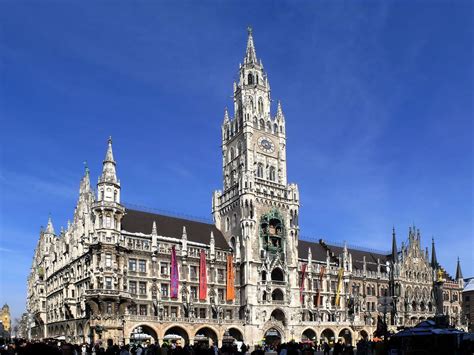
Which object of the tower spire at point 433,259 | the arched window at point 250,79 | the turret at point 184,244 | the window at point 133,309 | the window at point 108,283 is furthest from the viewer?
the tower spire at point 433,259

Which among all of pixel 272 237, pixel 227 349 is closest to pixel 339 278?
pixel 272 237

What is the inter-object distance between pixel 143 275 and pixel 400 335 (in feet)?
144

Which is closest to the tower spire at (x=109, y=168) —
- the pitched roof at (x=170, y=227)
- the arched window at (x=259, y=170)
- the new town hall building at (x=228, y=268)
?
the new town hall building at (x=228, y=268)

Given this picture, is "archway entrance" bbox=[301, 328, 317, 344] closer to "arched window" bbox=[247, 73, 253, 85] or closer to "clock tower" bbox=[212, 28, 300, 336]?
"clock tower" bbox=[212, 28, 300, 336]

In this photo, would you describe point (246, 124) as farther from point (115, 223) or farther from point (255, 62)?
point (115, 223)

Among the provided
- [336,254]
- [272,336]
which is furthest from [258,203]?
[336,254]

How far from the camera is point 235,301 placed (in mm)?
73562

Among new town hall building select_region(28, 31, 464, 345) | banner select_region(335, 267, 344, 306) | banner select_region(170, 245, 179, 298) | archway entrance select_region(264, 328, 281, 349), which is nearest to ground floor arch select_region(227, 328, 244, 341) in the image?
new town hall building select_region(28, 31, 464, 345)

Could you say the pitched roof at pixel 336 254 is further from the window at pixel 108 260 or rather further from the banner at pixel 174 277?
the window at pixel 108 260

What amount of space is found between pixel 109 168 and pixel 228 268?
827 inches

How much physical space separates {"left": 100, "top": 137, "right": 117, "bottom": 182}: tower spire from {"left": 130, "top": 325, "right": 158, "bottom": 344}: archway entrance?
18167 millimetres

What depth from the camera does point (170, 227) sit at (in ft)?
242

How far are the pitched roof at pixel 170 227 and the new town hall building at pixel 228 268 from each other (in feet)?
0.72

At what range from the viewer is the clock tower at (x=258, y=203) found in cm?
7450
